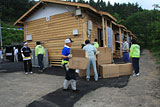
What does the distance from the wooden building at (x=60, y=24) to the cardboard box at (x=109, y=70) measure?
2882 mm

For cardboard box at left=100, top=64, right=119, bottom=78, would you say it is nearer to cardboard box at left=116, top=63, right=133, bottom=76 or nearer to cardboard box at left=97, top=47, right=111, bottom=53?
cardboard box at left=116, top=63, right=133, bottom=76

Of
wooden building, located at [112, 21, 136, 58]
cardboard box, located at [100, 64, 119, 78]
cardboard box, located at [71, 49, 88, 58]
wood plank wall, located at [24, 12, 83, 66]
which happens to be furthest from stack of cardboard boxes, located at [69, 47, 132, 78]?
wooden building, located at [112, 21, 136, 58]

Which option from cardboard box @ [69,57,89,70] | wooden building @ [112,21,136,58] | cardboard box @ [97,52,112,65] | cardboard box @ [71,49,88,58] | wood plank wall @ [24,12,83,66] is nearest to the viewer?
cardboard box @ [69,57,89,70]

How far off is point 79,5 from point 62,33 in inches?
91.3

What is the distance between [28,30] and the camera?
12094 millimetres

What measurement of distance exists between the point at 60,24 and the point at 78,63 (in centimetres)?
583

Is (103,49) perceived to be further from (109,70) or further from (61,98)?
(61,98)

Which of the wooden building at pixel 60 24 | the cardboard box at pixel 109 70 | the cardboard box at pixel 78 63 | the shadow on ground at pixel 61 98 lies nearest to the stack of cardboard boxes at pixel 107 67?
the cardboard box at pixel 109 70

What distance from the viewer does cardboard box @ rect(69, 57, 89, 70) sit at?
484 centimetres

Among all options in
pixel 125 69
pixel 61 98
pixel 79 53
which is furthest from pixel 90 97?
pixel 125 69

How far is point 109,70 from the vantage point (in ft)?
22.1

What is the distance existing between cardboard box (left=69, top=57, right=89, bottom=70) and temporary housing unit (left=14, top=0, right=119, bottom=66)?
13.7 feet

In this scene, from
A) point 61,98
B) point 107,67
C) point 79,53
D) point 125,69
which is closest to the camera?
point 61,98

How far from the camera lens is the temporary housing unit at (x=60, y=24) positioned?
29.9 ft
